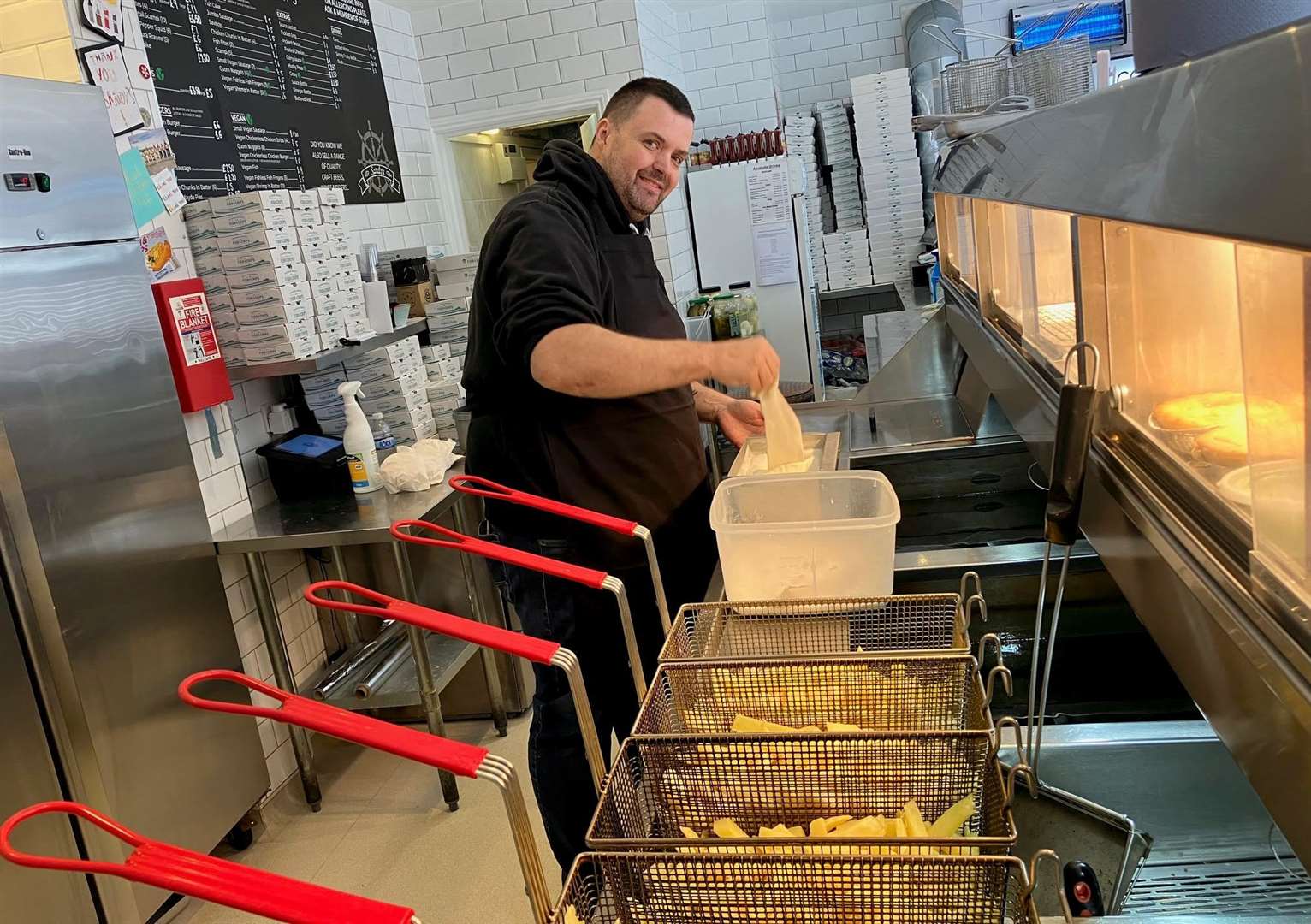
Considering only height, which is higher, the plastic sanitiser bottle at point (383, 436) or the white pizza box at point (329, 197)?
the white pizza box at point (329, 197)

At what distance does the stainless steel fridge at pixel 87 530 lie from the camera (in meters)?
2.34

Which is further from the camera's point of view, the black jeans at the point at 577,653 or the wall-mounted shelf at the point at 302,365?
the wall-mounted shelf at the point at 302,365

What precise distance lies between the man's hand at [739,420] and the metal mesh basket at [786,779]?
1506 mm

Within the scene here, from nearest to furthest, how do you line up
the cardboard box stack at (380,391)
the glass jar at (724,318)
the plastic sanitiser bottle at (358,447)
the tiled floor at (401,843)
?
the tiled floor at (401,843)
the plastic sanitiser bottle at (358,447)
the cardboard box stack at (380,391)
the glass jar at (724,318)

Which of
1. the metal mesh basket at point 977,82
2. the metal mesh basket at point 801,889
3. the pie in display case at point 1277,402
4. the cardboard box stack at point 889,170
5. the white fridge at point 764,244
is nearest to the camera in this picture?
the pie in display case at point 1277,402

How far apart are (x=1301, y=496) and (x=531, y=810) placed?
9.18 feet

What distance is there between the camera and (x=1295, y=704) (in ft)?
2.39

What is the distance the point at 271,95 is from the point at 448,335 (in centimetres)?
125

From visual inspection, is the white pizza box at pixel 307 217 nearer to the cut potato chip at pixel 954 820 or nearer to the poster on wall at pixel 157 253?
the poster on wall at pixel 157 253

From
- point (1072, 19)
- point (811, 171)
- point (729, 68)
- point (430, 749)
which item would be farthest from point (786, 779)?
point (811, 171)

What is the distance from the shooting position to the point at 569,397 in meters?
2.09

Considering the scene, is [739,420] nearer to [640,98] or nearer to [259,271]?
[640,98]

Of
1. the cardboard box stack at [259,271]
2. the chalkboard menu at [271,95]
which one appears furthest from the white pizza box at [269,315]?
the chalkboard menu at [271,95]

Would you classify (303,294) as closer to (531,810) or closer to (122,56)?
(122,56)
